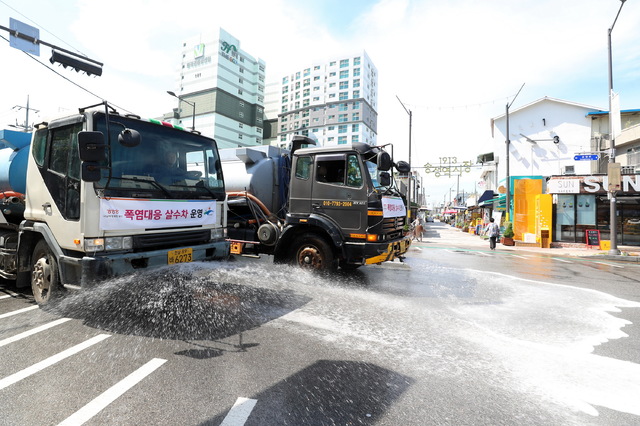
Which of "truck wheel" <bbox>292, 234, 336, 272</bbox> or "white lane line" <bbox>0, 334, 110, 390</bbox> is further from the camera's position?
"truck wheel" <bbox>292, 234, 336, 272</bbox>

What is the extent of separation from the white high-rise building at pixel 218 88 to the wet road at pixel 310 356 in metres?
71.5

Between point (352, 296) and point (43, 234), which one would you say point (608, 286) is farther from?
point (43, 234)

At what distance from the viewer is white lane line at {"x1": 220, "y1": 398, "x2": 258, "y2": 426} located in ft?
7.87

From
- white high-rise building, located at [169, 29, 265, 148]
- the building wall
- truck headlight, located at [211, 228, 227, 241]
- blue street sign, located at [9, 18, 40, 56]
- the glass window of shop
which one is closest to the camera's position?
truck headlight, located at [211, 228, 227, 241]

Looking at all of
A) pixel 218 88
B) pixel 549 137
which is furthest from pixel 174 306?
pixel 218 88

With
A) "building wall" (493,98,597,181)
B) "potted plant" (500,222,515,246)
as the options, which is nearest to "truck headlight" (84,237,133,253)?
"potted plant" (500,222,515,246)

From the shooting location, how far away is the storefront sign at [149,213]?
164 inches

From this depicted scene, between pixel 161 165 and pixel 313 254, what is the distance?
128 inches

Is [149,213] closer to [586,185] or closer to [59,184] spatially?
[59,184]

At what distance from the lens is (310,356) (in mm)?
3502

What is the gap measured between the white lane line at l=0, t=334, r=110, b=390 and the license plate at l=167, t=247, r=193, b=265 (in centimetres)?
117

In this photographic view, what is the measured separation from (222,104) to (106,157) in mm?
79330

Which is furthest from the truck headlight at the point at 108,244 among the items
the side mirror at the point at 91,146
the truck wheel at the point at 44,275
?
the side mirror at the point at 91,146

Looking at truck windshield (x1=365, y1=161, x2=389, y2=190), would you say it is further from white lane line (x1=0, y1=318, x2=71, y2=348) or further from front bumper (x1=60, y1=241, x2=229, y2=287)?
white lane line (x1=0, y1=318, x2=71, y2=348)
